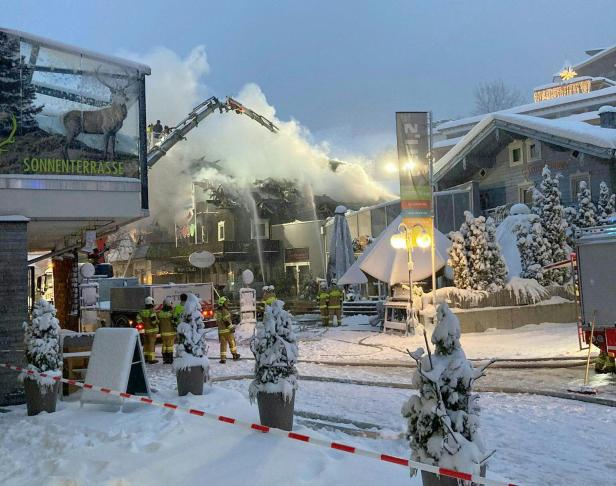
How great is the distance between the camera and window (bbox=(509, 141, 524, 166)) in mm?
29875

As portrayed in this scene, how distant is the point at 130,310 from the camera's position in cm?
2128

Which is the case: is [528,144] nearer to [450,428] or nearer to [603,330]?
[603,330]

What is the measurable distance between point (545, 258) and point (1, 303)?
18315 millimetres

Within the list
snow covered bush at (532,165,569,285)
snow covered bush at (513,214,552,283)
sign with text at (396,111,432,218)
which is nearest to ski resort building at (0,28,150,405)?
sign with text at (396,111,432,218)

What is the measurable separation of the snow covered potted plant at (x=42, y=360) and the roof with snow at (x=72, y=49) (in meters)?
4.61

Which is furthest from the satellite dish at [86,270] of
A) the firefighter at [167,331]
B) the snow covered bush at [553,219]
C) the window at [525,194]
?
the window at [525,194]

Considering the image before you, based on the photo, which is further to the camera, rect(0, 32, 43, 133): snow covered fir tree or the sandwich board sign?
rect(0, 32, 43, 133): snow covered fir tree

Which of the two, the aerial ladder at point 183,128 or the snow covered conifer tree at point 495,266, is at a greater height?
the aerial ladder at point 183,128

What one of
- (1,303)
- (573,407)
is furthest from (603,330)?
(1,303)

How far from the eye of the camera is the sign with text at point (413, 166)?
20.3 meters

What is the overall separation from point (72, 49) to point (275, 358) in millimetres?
7356

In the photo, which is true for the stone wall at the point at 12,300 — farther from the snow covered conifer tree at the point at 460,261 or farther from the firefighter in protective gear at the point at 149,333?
the snow covered conifer tree at the point at 460,261

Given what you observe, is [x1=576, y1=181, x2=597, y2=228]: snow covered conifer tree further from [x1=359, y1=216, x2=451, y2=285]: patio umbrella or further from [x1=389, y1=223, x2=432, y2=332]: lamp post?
[x1=389, y1=223, x2=432, y2=332]: lamp post

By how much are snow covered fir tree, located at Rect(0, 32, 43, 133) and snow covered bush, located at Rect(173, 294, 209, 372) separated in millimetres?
4472
